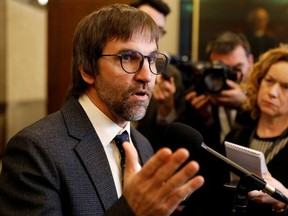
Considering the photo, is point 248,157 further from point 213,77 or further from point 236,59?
point 236,59

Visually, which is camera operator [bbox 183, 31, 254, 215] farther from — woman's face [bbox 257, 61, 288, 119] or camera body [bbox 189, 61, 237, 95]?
woman's face [bbox 257, 61, 288, 119]

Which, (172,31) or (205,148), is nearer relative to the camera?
(205,148)

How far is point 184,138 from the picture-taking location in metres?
1.18

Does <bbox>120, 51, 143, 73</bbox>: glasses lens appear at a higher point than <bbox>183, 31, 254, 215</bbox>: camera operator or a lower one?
higher

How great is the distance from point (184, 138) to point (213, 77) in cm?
110

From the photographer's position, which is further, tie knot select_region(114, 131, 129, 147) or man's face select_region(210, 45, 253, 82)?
man's face select_region(210, 45, 253, 82)

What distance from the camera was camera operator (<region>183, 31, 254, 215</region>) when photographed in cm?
208

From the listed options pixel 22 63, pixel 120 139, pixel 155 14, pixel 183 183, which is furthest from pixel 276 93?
pixel 22 63

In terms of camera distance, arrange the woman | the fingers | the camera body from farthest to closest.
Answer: the camera body < the woman < the fingers

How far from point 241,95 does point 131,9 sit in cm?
102

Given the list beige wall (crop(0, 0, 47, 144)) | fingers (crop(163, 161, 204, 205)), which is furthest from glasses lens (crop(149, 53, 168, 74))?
beige wall (crop(0, 0, 47, 144))

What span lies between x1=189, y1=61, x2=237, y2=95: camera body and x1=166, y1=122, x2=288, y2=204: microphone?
40.4 inches

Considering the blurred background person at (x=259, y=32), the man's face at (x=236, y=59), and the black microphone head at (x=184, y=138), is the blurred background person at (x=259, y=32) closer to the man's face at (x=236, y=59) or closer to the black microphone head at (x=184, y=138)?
the man's face at (x=236, y=59)

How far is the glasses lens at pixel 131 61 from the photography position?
4.30ft
